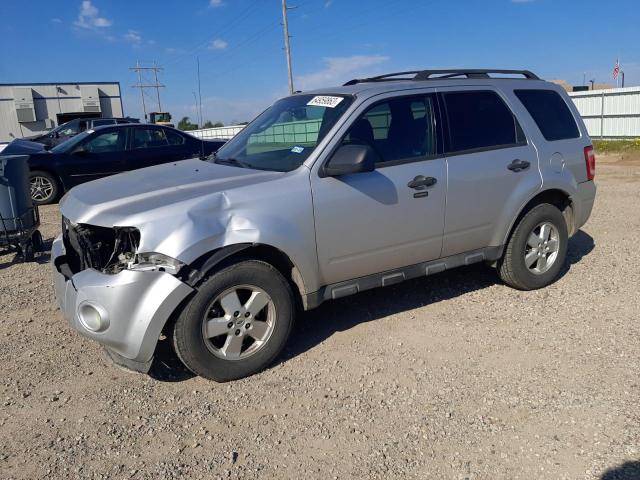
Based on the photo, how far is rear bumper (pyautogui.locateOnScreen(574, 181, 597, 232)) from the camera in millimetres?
5379

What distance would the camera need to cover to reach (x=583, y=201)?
544 cm

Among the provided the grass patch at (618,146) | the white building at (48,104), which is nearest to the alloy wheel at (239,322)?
the grass patch at (618,146)

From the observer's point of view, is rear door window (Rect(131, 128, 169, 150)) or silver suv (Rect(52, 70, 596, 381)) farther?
rear door window (Rect(131, 128, 169, 150))

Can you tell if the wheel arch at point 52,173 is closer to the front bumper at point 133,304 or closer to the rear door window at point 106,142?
the rear door window at point 106,142

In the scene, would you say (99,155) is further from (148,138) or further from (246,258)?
(246,258)

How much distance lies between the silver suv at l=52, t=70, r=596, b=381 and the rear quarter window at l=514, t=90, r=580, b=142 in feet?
0.05

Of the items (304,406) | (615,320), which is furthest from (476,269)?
(304,406)

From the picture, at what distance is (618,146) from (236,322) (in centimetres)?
1894

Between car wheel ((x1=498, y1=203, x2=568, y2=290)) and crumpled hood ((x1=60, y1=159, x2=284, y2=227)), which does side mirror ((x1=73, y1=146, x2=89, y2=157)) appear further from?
car wheel ((x1=498, y1=203, x2=568, y2=290))

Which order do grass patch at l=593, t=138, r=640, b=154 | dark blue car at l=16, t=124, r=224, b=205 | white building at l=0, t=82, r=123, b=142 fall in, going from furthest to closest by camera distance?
white building at l=0, t=82, r=123, b=142, grass patch at l=593, t=138, r=640, b=154, dark blue car at l=16, t=124, r=224, b=205

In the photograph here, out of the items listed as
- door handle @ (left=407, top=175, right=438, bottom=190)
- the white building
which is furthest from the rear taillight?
the white building

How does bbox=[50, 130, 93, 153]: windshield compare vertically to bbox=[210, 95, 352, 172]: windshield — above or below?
above

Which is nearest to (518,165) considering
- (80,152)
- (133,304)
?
(133,304)

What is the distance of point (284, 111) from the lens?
15.9ft
